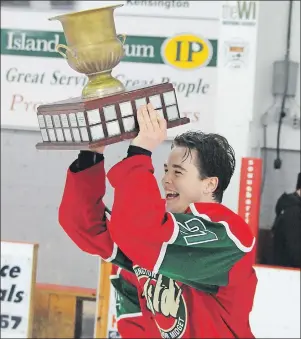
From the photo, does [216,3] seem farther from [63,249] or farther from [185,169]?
[185,169]

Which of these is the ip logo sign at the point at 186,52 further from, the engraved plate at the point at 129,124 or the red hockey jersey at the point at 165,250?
the engraved plate at the point at 129,124

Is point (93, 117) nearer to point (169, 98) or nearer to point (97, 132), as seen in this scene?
point (97, 132)

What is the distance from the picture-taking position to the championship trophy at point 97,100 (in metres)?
1.60

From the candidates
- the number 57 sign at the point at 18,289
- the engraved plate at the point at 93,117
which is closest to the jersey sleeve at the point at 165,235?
the engraved plate at the point at 93,117

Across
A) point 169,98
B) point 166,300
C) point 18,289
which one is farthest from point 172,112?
point 18,289

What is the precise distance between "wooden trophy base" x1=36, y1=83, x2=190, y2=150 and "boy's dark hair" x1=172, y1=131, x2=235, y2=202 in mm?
135

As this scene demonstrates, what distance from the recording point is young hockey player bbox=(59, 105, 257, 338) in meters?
1.60

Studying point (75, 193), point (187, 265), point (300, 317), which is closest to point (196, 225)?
point (187, 265)

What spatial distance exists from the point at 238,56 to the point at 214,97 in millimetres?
285

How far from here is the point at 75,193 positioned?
1.80m

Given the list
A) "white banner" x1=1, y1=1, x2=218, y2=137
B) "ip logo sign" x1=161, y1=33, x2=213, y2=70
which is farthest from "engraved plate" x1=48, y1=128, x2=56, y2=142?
"ip logo sign" x1=161, y1=33, x2=213, y2=70

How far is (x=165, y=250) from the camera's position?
5.48ft

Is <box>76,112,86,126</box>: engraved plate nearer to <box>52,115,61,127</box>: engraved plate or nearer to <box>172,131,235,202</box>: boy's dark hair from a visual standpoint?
<box>52,115,61,127</box>: engraved plate

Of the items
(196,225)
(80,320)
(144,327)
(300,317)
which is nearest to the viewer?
(196,225)
